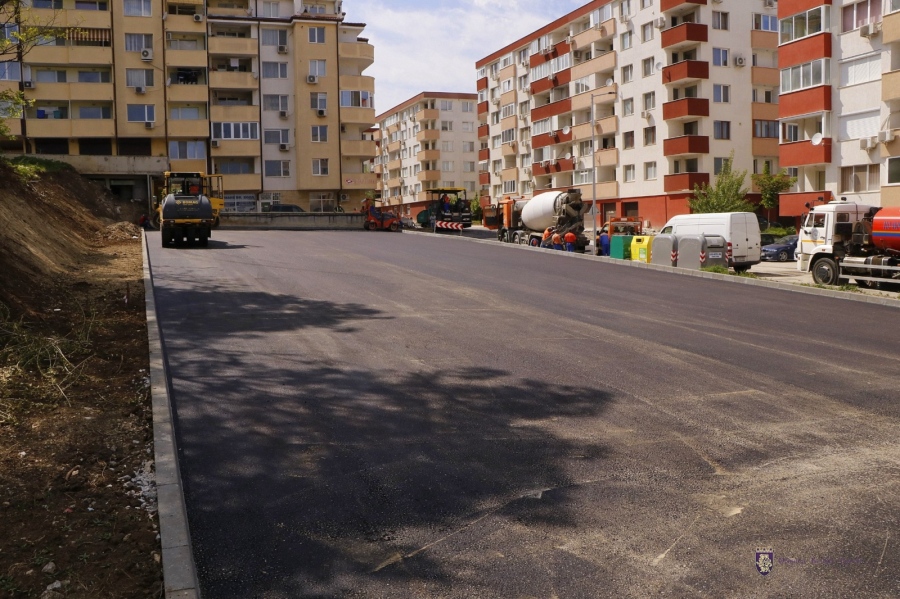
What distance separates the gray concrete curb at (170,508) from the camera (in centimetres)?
475

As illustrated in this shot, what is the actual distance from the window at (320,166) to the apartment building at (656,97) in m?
19.2

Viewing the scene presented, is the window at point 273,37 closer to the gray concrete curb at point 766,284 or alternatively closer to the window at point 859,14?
the window at point 859,14

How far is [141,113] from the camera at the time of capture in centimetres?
6631

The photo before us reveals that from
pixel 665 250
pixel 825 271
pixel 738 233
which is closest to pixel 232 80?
pixel 665 250

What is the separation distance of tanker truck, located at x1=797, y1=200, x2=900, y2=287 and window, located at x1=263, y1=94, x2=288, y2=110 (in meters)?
53.1

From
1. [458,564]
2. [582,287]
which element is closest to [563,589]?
[458,564]

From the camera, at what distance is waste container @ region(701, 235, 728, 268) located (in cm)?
2888

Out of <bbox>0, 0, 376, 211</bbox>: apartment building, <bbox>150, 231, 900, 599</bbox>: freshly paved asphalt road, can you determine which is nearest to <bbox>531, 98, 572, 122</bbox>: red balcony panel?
<bbox>0, 0, 376, 211</bbox>: apartment building

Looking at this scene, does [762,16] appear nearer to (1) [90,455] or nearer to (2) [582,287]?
(2) [582,287]

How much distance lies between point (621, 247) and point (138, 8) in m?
50.1

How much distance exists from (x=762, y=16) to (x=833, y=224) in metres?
38.8

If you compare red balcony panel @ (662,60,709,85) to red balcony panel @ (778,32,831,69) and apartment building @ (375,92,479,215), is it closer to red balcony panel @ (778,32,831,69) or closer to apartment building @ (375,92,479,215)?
red balcony panel @ (778,32,831,69)

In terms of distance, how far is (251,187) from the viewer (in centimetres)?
7044

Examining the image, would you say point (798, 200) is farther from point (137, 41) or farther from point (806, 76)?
point (137, 41)
